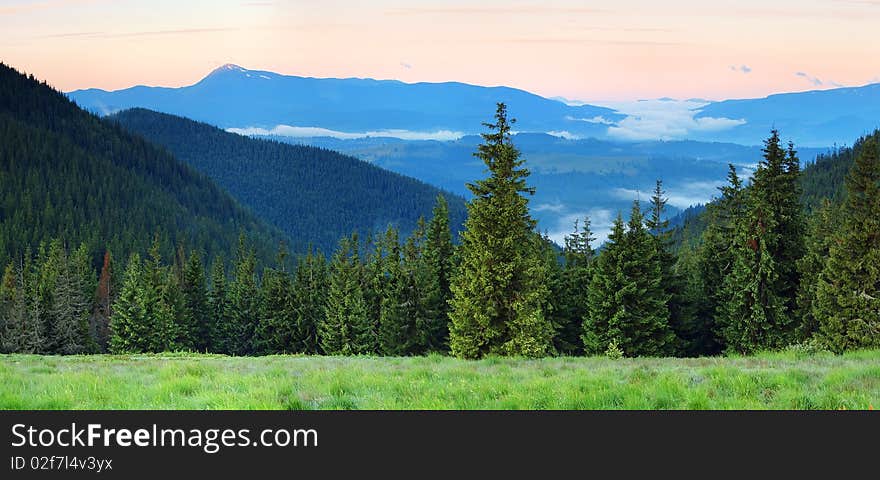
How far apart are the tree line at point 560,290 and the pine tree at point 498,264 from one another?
0.09 metres

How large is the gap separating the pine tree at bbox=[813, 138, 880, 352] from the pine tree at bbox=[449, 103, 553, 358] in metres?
18.6

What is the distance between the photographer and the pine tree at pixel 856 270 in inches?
1657

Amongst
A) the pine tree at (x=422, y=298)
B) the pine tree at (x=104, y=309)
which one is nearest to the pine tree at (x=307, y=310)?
the pine tree at (x=422, y=298)

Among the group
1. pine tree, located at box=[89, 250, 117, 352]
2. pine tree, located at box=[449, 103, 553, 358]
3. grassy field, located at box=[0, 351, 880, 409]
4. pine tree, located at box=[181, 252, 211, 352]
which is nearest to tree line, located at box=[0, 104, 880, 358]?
pine tree, located at box=[449, 103, 553, 358]

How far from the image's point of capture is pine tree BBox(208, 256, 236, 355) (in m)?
92.1

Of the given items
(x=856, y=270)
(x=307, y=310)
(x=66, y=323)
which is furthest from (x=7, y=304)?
(x=856, y=270)

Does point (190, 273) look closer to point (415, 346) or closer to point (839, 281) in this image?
point (415, 346)

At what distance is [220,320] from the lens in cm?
9394

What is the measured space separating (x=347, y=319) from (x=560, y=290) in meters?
23.0

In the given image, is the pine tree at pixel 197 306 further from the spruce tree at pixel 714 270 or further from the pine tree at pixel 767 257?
the pine tree at pixel 767 257

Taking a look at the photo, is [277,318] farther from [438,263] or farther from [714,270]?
[714,270]

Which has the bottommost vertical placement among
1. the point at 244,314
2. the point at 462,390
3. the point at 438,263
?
the point at 244,314

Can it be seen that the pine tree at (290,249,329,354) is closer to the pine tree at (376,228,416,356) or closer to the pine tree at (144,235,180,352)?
the pine tree at (144,235,180,352)

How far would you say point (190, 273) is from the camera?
305 feet
